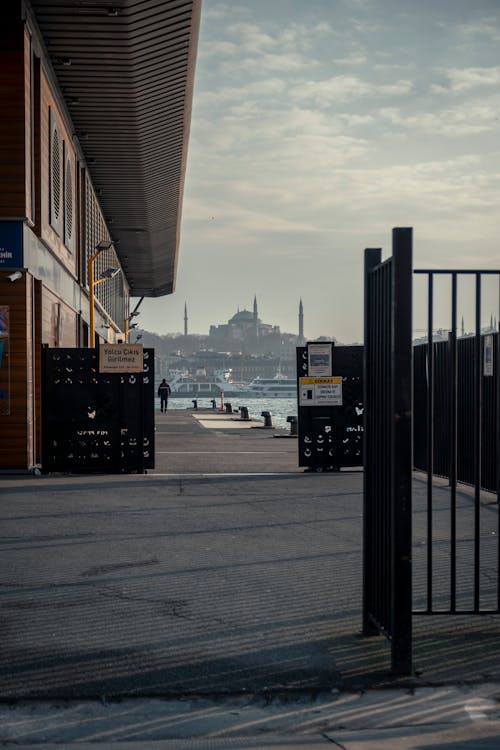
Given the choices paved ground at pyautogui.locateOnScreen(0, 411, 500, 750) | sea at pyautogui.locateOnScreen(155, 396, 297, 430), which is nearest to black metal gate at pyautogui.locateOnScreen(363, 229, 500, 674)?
paved ground at pyautogui.locateOnScreen(0, 411, 500, 750)

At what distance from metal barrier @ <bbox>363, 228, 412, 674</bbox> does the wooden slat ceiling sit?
1111cm

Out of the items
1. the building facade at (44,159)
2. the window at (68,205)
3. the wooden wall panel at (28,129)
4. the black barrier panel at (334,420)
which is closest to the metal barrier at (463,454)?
the black barrier panel at (334,420)

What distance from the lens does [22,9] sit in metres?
14.7

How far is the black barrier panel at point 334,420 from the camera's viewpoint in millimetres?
16016

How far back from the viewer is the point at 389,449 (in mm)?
5188

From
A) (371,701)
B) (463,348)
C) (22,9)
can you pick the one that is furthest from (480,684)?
(22,9)

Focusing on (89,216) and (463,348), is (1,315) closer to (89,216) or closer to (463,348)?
(463,348)

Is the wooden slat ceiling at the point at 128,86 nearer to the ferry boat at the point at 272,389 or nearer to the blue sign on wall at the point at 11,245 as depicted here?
the blue sign on wall at the point at 11,245

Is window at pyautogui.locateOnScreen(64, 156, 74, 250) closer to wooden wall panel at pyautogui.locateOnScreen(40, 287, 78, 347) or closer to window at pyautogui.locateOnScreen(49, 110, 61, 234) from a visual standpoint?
window at pyautogui.locateOnScreen(49, 110, 61, 234)

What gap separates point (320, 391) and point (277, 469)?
69.6 inches

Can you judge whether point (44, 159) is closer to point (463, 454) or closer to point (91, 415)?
point (91, 415)

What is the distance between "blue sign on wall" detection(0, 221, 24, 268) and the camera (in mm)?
15117

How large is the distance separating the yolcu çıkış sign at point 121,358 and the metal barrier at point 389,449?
33.1 feet

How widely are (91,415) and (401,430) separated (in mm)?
11182
